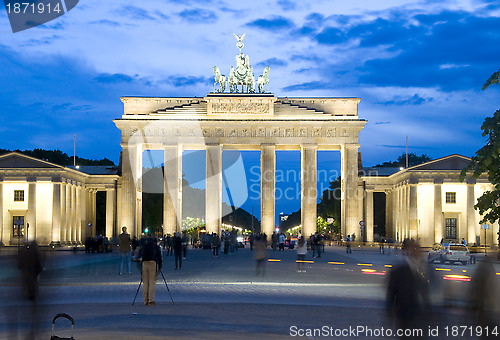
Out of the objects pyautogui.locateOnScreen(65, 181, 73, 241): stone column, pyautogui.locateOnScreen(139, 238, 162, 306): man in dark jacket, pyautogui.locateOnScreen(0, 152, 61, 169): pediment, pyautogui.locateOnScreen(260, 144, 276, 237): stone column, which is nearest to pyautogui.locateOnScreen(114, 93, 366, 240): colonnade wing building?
pyautogui.locateOnScreen(260, 144, 276, 237): stone column

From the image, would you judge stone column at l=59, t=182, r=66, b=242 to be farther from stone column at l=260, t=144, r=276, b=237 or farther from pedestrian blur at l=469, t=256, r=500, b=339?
pedestrian blur at l=469, t=256, r=500, b=339

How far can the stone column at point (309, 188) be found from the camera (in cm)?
8694

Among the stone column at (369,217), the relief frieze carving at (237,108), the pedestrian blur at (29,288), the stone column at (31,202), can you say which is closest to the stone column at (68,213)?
the stone column at (31,202)

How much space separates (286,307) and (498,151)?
754cm

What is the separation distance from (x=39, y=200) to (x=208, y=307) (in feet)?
212

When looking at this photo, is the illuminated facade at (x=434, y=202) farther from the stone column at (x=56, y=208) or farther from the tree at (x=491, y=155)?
the tree at (x=491, y=155)

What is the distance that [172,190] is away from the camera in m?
86.9

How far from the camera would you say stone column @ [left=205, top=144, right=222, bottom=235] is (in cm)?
8581

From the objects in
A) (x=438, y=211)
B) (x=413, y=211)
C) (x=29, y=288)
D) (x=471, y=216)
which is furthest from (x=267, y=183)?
(x=29, y=288)

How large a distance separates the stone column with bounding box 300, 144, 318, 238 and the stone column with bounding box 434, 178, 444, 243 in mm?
14973

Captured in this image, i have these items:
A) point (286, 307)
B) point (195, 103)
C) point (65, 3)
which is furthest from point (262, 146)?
point (65, 3)

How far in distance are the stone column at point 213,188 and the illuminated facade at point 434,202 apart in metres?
18.2

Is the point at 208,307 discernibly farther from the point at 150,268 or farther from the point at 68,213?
the point at 68,213

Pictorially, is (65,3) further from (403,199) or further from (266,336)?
(403,199)
